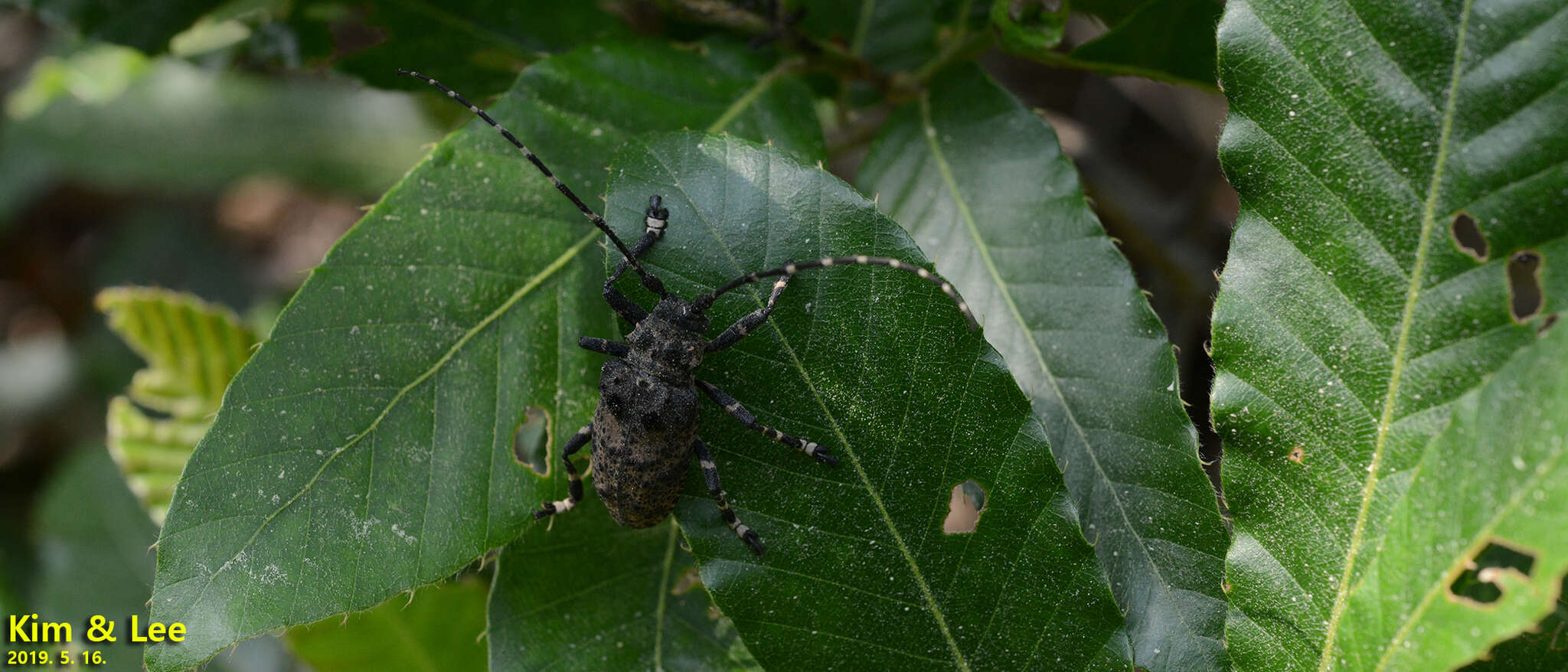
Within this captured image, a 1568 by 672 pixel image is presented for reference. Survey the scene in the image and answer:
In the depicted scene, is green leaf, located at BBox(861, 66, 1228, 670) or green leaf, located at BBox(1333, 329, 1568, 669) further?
green leaf, located at BBox(861, 66, 1228, 670)

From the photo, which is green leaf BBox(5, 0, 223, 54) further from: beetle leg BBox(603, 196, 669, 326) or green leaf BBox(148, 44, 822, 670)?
beetle leg BBox(603, 196, 669, 326)

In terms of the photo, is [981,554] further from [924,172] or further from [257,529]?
[257,529]

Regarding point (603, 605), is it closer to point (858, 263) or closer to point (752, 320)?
point (752, 320)

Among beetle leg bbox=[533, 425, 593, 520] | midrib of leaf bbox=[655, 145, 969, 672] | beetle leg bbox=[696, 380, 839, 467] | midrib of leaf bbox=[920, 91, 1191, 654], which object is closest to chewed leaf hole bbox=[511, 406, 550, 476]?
beetle leg bbox=[533, 425, 593, 520]

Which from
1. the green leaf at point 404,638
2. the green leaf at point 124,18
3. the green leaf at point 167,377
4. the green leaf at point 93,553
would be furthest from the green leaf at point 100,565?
the green leaf at point 124,18

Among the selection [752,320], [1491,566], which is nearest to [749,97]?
[752,320]
